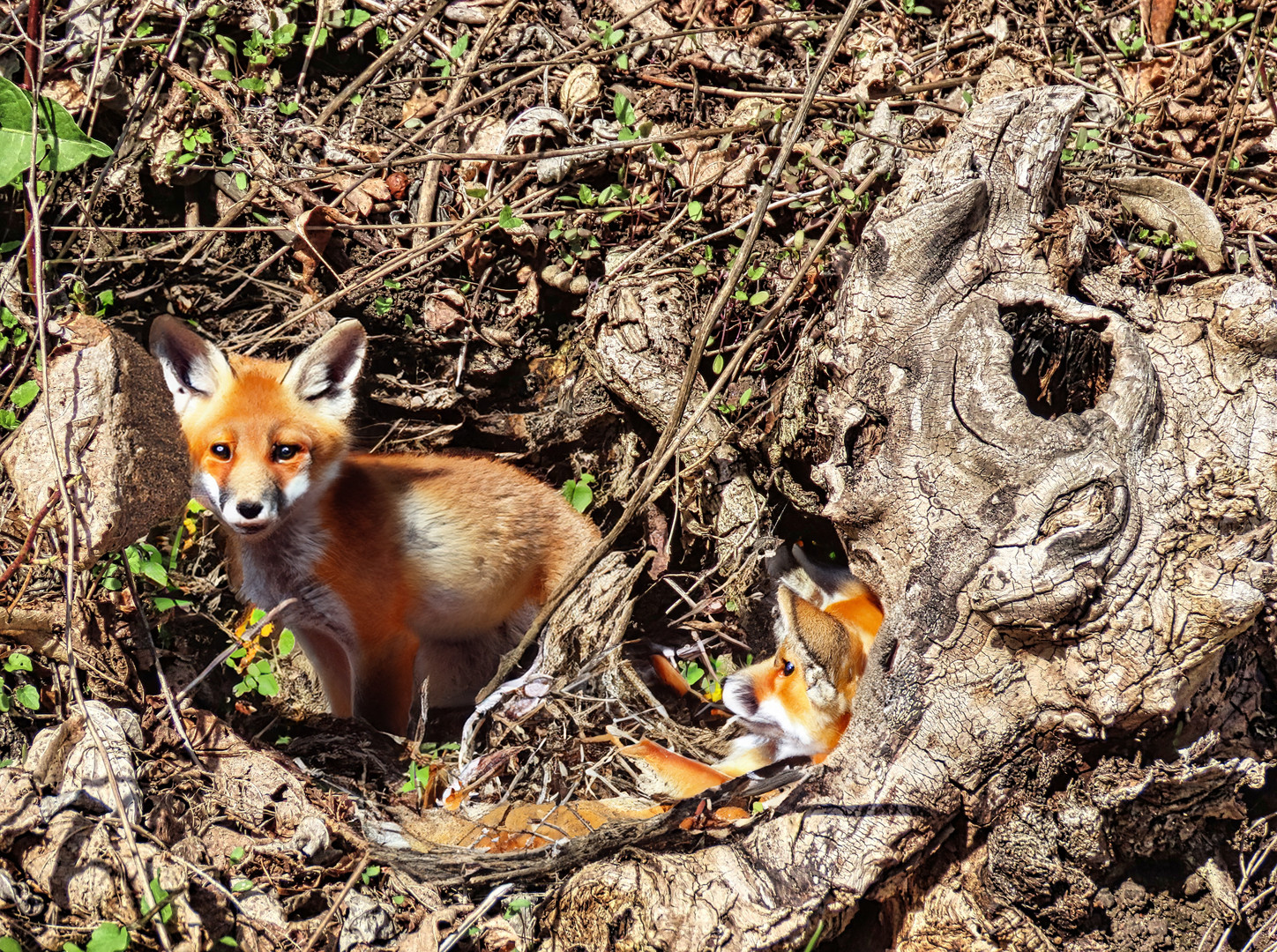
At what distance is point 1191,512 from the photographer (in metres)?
2.75

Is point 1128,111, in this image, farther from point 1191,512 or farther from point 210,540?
point 210,540

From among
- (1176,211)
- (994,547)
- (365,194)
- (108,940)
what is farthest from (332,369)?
(1176,211)

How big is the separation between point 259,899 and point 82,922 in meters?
0.52

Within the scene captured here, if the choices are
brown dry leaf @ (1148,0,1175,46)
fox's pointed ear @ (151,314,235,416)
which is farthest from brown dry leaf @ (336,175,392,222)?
brown dry leaf @ (1148,0,1175,46)

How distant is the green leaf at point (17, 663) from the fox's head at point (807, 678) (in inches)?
104

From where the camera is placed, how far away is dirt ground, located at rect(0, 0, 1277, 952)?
3271mm

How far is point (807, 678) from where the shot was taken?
3.44 metres

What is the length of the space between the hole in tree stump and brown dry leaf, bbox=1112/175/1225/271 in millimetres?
638

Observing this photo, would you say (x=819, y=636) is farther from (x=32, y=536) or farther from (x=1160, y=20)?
(x=1160, y=20)

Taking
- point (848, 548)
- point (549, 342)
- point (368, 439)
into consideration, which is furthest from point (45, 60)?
point (848, 548)

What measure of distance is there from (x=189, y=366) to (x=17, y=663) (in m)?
1.36

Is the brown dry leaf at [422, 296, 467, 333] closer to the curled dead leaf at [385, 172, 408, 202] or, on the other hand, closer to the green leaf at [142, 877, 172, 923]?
the curled dead leaf at [385, 172, 408, 202]

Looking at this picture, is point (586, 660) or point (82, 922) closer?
point (82, 922)

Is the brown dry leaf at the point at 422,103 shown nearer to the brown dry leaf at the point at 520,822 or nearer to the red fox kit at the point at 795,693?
the red fox kit at the point at 795,693
